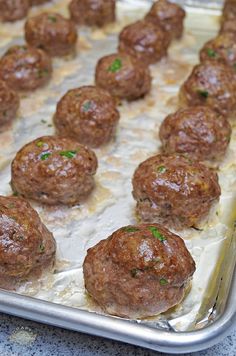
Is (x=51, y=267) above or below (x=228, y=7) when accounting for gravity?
below

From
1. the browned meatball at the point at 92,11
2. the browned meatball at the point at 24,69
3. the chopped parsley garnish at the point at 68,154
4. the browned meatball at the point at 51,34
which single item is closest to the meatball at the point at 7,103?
the browned meatball at the point at 24,69

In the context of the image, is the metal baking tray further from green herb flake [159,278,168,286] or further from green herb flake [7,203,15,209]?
green herb flake [7,203,15,209]

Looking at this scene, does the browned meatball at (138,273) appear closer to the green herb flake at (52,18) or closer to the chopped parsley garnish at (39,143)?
the chopped parsley garnish at (39,143)

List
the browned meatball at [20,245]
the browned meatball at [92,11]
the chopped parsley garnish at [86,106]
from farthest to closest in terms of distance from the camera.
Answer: the browned meatball at [92,11]
the chopped parsley garnish at [86,106]
the browned meatball at [20,245]

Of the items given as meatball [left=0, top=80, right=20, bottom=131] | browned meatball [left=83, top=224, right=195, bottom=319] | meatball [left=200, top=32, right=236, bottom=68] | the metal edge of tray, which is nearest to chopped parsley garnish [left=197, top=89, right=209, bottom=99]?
meatball [left=200, top=32, right=236, bottom=68]

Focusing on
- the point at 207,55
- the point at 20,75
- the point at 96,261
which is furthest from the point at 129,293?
the point at 207,55

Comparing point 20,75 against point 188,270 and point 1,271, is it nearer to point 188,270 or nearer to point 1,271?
point 1,271

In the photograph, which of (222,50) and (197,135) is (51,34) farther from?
(197,135)
